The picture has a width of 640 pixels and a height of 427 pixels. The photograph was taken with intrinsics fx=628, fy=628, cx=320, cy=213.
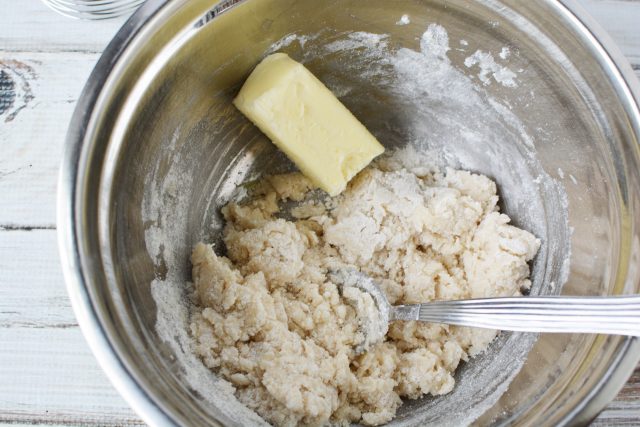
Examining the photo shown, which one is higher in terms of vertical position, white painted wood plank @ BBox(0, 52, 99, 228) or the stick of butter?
the stick of butter

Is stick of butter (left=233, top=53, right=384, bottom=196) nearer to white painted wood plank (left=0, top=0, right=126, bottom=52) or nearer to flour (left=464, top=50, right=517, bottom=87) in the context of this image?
flour (left=464, top=50, right=517, bottom=87)

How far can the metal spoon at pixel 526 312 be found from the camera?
1.17 m

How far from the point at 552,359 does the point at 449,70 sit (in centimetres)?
76

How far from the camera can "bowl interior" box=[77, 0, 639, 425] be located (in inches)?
50.5

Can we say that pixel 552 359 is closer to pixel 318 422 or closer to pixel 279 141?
pixel 318 422

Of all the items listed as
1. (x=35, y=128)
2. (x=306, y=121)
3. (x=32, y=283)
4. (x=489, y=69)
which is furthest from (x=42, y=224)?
(x=489, y=69)

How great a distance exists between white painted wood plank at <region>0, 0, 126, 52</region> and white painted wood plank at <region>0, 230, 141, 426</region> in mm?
550

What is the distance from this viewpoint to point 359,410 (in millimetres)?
1505

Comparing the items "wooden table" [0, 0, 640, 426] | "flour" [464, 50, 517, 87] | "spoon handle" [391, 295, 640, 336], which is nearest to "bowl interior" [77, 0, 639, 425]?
"flour" [464, 50, 517, 87]

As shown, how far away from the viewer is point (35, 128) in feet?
5.94

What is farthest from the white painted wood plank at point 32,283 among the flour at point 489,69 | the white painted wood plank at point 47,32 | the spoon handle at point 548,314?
the flour at point 489,69

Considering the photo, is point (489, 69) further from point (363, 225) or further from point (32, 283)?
point (32, 283)

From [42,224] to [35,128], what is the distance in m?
0.28

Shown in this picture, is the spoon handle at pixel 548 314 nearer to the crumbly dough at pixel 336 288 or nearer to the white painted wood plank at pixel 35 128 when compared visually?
the crumbly dough at pixel 336 288
